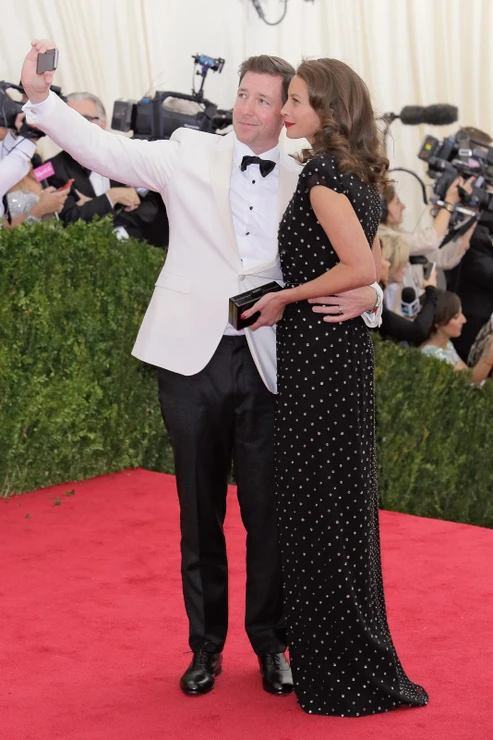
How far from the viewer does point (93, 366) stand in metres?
4.88

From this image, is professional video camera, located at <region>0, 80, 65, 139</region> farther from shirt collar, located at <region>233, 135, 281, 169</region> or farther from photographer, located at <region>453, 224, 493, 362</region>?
photographer, located at <region>453, 224, 493, 362</region>

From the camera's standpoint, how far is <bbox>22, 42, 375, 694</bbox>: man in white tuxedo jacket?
8.39 feet

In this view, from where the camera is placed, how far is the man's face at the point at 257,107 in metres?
2.54

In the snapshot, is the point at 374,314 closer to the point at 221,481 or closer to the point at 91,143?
the point at 221,481

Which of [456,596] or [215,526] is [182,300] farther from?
[456,596]

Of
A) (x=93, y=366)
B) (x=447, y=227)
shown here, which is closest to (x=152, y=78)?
(x=447, y=227)

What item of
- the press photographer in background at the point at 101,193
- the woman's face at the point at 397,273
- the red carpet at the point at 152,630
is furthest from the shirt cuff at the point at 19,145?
the woman's face at the point at 397,273

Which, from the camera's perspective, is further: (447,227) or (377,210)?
(447,227)

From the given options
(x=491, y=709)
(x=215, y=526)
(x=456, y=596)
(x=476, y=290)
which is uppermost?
(x=215, y=526)

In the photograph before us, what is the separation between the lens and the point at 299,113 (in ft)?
7.90

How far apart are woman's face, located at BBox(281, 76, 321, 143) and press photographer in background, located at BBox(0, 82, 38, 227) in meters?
2.65

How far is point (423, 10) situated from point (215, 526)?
6.65 m

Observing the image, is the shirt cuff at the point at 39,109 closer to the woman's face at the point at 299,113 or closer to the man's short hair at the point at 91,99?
the woman's face at the point at 299,113

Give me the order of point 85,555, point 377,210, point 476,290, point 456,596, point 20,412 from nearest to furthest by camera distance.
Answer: point 377,210 → point 456,596 → point 85,555 → point 20,412 → point 476,290
